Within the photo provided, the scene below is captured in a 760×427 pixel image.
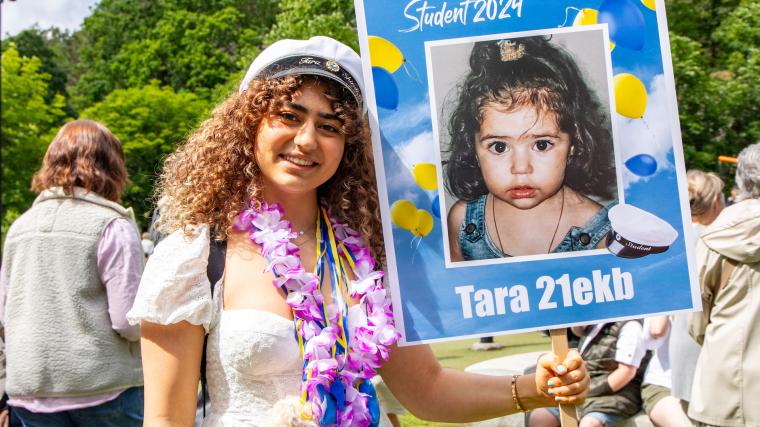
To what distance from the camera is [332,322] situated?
6.76 feet

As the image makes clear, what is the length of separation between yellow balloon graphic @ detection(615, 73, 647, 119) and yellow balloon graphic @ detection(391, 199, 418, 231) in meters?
0.62

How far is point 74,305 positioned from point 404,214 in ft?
6.27

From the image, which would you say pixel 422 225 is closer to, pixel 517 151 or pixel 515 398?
pixel 517 151

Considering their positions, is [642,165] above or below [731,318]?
above

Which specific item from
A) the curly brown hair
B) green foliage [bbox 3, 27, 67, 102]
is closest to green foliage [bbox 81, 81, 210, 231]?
green foliage [bbox 3, 27, 67, 102]

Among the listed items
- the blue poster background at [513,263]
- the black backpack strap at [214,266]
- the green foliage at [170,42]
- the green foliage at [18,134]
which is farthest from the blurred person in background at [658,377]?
the green foliage at [170,42]

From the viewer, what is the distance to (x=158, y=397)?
191 centimetres

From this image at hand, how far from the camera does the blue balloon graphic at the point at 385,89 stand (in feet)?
6.95

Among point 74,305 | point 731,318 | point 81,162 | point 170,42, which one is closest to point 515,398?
point 731,318

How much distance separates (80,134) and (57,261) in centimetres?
59

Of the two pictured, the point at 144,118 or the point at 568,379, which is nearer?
the point at 568,379

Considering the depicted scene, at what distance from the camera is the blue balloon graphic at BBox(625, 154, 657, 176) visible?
2.18 meters

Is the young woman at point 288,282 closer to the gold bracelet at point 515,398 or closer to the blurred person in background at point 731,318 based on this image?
the gold bracelet at point 515,398

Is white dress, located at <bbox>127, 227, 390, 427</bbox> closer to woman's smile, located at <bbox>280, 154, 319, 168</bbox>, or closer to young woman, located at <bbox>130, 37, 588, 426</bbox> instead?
young woman, located at <bbox>130, 37, 588, 426</bbox>
